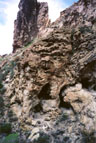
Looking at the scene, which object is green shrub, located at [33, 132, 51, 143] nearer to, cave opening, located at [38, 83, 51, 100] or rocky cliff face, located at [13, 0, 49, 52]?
cave opening, located at [38, 83, 51, 100]

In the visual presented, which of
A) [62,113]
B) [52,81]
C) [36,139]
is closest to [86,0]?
[52,81]

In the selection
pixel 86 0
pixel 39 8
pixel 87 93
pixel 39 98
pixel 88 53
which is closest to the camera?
pixel 87 93

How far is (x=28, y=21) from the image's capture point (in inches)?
1188

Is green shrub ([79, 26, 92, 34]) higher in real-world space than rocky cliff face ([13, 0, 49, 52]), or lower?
lower

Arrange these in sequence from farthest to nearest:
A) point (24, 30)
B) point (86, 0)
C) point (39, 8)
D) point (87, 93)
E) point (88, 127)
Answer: point (39, 8) → point (24, 30) → point (86, 0) → point (87, 93) → point (88, 127)

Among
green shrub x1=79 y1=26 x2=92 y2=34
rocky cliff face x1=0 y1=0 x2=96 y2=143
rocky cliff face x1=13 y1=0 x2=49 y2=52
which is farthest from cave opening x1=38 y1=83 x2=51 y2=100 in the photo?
rocky cliff face x1=13 y1=0 x2=49 y2=52

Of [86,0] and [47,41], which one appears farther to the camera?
[86,0]

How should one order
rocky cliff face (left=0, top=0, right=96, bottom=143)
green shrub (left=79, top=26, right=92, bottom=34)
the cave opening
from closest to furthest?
rocky cliff face (left=0, top=0, right=96, bottom=143) → the cave opening → green shrub (left=79, top=26, right=92, bottom=34)

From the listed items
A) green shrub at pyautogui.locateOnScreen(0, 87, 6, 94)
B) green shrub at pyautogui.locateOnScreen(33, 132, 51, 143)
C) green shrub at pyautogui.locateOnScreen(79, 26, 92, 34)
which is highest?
green shrub at pyautogui.locateOnScreen(79, 26, 92, 34)

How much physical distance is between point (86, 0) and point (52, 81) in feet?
43.0

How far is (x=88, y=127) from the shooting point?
5398mm

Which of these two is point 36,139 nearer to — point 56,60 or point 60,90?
point 60,90

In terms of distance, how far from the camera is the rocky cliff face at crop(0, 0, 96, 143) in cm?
591

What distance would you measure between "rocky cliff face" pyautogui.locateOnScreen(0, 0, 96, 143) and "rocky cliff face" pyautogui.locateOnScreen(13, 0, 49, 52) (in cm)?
2144
